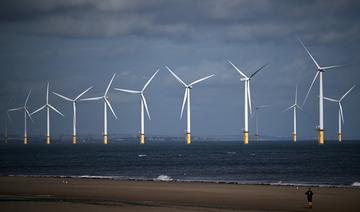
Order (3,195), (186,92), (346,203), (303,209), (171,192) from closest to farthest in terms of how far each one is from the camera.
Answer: (303,209) → (346,203) → (3,195) → (171,192) → (186,92)

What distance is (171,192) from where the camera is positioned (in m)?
56.0

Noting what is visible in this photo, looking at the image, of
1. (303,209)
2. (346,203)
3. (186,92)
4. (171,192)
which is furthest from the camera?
(186,92)

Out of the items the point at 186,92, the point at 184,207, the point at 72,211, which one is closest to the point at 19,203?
the point at 72,211

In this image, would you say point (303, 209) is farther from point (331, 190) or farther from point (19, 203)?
point (19, 203)

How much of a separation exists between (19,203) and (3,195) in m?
8.25

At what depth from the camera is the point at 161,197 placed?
169 ft

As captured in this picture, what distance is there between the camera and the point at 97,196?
173 feet

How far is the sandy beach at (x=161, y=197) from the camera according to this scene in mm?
43250

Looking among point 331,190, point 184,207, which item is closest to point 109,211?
point 184,207

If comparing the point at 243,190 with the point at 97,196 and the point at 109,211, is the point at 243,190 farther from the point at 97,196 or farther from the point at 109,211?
the point at 109,211

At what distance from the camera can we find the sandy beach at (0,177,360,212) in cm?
4325

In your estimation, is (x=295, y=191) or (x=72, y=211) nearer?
(x=72, y=211)

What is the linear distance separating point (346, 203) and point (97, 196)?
20.2m

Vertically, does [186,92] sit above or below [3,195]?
above
